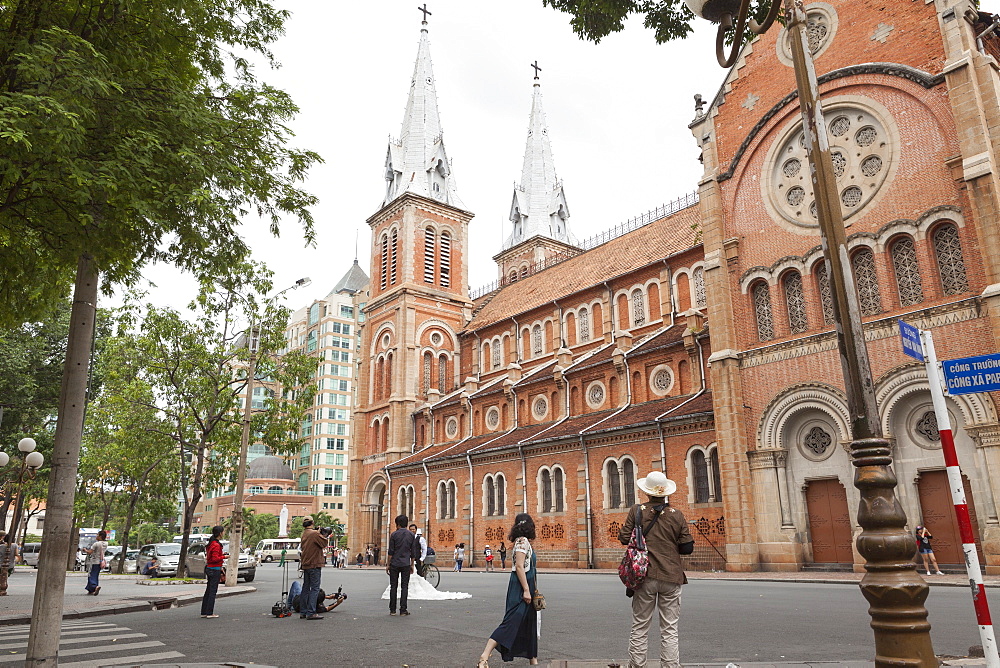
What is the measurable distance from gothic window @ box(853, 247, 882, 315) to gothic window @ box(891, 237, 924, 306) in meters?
0.57

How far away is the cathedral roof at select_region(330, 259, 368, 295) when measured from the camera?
106 meters

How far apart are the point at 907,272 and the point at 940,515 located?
663 cm

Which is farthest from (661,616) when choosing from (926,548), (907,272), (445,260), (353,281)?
(353,281)

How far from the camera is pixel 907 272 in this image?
19.8 meters

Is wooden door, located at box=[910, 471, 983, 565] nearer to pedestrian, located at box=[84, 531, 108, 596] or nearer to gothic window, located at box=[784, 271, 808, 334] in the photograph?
gothic window, located at box=[784, 271, 808, 334]

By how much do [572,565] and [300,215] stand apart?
2381cm

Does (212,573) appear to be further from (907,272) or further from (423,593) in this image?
(907,272)

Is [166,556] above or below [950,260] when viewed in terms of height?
below

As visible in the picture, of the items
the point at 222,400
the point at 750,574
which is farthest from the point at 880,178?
the point at 222,400

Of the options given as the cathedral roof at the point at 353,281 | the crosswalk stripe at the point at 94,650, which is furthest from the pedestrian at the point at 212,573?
the cathedral roof at the point at 353,281

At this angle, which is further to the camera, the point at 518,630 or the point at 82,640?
the point at 82,640

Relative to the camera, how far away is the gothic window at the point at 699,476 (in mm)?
25500

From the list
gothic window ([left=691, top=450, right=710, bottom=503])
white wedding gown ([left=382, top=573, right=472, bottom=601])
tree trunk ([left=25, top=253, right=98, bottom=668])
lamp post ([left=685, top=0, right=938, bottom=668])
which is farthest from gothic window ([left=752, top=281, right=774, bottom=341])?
tree trunk ([left=25, top=253, right=98, bottom=668])

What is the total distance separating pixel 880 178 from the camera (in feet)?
67.7
